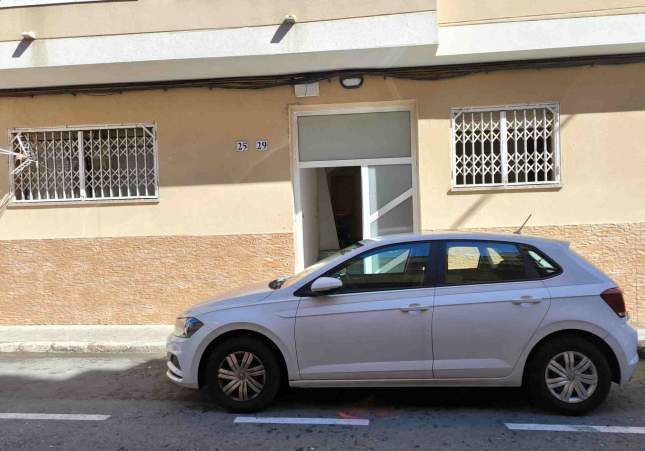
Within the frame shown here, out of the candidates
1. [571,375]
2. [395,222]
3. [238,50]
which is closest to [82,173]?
[238,50]

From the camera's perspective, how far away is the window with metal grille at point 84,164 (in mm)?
8461

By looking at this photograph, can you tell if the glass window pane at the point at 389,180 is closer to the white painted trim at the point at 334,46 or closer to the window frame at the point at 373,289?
the white painted trim at the point at 334,46

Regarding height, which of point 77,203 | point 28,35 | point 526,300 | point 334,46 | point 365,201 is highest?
point 28,35

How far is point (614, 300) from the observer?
4516 millimetres

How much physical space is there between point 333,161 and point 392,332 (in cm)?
424

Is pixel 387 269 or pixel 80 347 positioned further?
pixel 80 347

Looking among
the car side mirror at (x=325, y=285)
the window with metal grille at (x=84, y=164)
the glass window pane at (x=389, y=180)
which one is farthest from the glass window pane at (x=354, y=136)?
the car side mirror at (x=325, y=285)

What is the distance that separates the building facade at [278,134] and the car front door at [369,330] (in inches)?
138

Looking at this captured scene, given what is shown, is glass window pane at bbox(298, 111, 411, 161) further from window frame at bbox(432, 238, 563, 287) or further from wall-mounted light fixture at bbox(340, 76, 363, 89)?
window frame at bbox(432, 238, 563, 287)

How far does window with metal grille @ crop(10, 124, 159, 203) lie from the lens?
8.46m

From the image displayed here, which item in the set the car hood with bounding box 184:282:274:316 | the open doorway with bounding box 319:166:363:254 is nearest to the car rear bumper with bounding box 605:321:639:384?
the car hood with bounding box 184:282:274:316

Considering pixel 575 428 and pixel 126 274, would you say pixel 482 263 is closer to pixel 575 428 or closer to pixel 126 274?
pixel 575 428

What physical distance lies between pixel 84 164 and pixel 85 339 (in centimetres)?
269

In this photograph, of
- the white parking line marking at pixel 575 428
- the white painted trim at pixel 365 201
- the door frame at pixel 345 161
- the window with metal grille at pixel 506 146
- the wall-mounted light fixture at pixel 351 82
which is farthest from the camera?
the white painted trim at pixel 365 201
